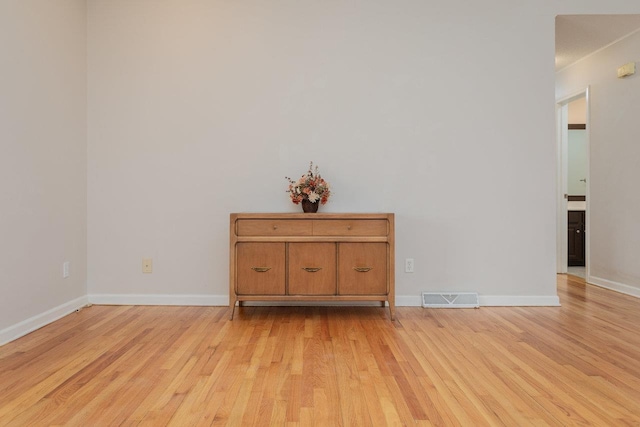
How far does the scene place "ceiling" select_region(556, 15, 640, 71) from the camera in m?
3.95

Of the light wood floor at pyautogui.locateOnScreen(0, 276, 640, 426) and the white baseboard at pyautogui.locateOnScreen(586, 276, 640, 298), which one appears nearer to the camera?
the light wood floor at pyautogui.locateOnScreen(0, 276, 640, 426)

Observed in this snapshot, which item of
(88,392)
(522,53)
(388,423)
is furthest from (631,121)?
(88,392)

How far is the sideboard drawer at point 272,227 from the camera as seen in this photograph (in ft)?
11.2

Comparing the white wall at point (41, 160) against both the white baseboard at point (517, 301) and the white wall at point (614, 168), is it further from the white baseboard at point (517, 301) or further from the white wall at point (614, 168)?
the white wall at point (614, 168)

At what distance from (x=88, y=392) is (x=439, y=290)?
268 cm

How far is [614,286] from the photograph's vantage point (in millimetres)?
4500

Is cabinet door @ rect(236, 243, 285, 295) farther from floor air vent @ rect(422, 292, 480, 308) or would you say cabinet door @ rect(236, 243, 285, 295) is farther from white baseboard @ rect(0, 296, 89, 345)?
white baseboard @ rect(0, 296, 89, 345)

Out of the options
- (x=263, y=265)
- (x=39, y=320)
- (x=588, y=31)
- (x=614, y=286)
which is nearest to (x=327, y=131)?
(x=263, y=265)

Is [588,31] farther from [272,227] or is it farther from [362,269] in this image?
[272,227]

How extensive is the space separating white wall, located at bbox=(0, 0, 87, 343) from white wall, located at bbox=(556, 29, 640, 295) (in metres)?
4.83

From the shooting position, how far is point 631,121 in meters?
4.32

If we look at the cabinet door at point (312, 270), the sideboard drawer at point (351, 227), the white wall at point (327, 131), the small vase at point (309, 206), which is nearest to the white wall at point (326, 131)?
the white wall at point (327, 131)

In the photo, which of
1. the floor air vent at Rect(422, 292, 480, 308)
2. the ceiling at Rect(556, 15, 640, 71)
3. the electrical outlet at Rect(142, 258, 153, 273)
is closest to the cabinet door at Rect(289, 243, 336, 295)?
the floor air vent at Rect(422, 292, 480, 308)

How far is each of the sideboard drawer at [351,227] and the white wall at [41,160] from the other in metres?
1.89
